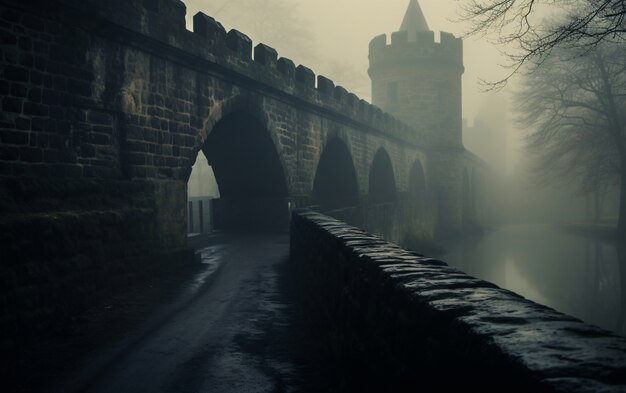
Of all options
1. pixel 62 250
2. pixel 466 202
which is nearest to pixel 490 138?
pixel 466 202

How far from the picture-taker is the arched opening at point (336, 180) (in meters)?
16.2

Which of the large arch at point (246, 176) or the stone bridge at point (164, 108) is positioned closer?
the stone bridge at point (164, 108)

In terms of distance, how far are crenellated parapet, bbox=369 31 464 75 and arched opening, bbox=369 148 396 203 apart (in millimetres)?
8350

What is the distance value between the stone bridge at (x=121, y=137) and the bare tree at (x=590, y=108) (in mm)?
13322

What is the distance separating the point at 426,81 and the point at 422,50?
5.45 ft

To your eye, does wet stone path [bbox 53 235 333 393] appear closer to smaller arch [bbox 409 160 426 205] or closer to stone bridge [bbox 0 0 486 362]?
stone bridge [bbox 0 0 486 362]

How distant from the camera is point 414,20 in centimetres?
3178

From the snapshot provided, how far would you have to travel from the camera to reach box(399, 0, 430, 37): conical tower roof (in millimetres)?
31578

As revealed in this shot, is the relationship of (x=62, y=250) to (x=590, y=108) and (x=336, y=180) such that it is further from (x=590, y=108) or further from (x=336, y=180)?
(x=590, y=108)

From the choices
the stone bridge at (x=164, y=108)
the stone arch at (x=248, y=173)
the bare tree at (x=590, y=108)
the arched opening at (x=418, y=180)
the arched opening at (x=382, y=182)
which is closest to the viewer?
the stone bridge at (x=164, y=108)

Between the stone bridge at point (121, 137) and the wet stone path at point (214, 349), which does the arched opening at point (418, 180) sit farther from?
the wet stone path at point (214, 349)

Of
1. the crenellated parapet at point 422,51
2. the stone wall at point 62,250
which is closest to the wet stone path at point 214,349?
the stone wall at point 62,250

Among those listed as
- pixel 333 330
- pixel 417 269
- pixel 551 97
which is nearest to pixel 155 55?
pixel 333 330

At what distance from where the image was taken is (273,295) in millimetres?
6008
